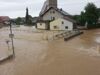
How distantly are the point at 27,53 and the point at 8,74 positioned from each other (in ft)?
19.0

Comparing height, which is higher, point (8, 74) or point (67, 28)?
point (67, 28)

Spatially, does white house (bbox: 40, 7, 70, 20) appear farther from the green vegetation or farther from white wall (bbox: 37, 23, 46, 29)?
the green vegetation

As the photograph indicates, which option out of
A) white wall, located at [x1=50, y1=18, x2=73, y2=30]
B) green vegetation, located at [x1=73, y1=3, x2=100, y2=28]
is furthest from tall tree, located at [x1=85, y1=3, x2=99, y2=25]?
white wall, located at [x1=50, y1=18, x2=73, y2=30]

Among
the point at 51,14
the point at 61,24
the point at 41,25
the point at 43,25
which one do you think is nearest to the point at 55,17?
the point at 51,14

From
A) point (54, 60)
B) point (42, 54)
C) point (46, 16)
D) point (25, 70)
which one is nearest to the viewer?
point (25, 70)

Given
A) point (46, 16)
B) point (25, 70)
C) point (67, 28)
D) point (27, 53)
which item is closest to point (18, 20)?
point (46, 16)

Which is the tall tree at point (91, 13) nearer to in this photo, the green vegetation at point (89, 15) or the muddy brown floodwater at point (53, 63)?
the green vegetation at point (89, 15)

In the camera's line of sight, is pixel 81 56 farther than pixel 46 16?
No

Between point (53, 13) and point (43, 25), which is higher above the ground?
point (53, 13)

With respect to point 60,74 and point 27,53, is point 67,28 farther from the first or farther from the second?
point 60,74

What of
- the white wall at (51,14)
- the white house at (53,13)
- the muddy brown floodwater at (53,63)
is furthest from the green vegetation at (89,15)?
the muddy brown floodwater at (53,63)

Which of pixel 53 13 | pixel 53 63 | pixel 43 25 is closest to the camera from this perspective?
pixel 53 63

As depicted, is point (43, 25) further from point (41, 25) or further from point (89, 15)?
point (89, 15)

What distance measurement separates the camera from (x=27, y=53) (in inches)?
742
